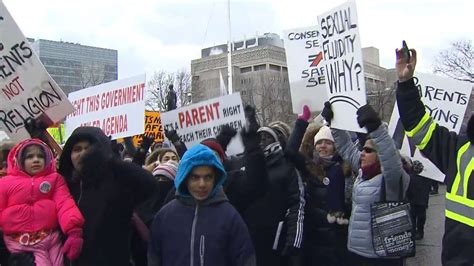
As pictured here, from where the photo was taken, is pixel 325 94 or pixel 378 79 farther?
pixel 378 79

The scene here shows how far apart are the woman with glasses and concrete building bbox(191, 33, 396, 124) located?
30.3 metres

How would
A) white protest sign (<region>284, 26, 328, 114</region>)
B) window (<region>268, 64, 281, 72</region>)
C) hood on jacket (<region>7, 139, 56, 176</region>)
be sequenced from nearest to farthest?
hood on jacket (<region>7, 139, 56, 176</region>), white protest sign (<region>284, 26, 328, 114</region>), window (<region>268, 64, 281, 72</region>)

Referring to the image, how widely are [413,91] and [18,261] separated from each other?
2680 mm

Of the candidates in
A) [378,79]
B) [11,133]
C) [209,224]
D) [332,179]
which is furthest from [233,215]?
[378,79]

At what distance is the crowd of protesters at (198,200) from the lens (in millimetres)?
3348

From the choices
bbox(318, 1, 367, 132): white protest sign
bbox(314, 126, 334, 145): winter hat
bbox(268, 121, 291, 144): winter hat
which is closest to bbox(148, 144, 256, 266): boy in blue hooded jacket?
bbox(268, 121, 291, 144): winter hat

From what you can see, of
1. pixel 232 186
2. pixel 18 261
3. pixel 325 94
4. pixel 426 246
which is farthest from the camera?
pixel 426 246

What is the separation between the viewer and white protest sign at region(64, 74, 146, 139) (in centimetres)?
673

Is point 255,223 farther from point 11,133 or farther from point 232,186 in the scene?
point 11,133

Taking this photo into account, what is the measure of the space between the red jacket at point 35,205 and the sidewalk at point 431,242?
226 inches

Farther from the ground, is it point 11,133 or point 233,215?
point 11,133

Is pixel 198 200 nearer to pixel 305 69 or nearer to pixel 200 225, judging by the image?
pixel 200 225

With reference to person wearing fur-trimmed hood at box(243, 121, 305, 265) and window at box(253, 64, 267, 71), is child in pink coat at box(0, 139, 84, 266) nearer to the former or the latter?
person wearing fur-trimmed hood at box(243, 121, 305, 265)

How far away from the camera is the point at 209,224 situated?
3.37 meters
